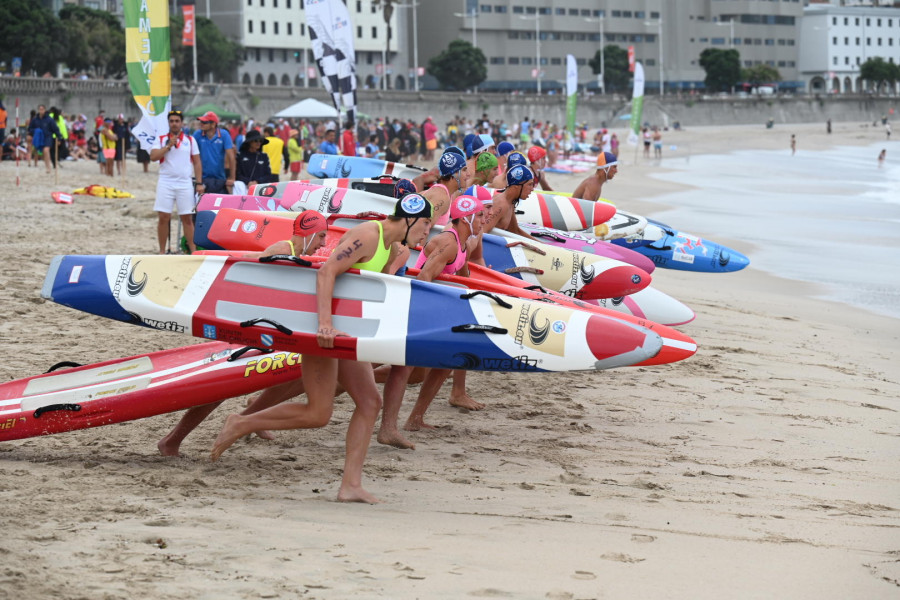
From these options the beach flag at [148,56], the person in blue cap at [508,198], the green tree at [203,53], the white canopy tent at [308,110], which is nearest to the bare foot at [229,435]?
the person in blue cap at [508,198]

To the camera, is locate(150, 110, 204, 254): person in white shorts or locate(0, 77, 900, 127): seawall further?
locate(0, 77, 900, 127): seawall

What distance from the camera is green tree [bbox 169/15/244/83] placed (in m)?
75.6

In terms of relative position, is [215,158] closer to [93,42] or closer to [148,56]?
[148,56]

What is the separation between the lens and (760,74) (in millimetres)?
116188

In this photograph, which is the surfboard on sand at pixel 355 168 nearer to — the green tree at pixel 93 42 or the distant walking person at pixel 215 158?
the distant walking person at pixel 215 158

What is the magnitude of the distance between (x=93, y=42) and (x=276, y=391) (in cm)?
6702

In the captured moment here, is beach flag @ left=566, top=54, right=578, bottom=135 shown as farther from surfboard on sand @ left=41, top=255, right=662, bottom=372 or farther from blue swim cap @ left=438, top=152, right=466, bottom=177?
surfboard on sand @ left=41, top=255, right=662, bottom=372

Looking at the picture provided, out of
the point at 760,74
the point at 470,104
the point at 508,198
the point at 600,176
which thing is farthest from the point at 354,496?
the point at 760,74

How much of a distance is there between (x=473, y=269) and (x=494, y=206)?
3.39 feet

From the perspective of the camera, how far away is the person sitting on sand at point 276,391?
20.2 ft

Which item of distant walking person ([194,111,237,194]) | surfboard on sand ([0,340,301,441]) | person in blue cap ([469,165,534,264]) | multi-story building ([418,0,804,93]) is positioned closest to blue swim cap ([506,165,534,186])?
person in blue cap ([469,165,534,264])

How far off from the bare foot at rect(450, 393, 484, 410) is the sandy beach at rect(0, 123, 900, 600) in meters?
0.08

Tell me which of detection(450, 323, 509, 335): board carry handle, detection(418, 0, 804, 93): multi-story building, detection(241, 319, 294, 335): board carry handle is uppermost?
detection(418, 0, 804, 93): multi-story building

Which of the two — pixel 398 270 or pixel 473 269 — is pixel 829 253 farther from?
pixel 398 270
